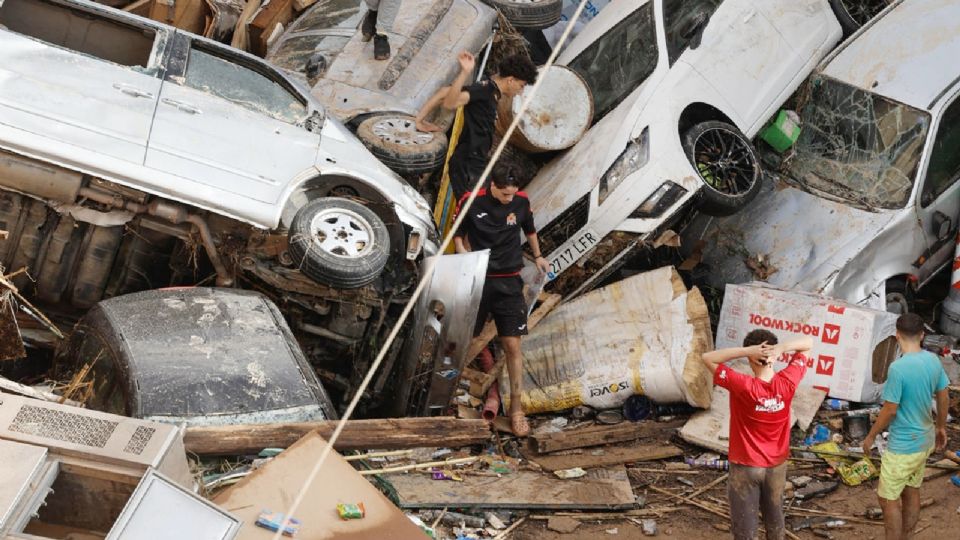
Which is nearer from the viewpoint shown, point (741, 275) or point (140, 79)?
point (140, 79)

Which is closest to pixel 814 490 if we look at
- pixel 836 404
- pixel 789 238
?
pixel 836 404

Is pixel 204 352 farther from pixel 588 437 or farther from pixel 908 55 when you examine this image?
pixel 908 55

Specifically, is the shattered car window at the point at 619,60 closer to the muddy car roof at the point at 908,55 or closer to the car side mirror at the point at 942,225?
the muddy car roof at the point at 908,55

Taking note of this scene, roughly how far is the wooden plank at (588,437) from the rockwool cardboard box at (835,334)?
1.28 metres

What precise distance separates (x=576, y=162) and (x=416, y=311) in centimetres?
249

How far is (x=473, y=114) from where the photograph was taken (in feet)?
30.8

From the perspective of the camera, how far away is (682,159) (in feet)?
31.3

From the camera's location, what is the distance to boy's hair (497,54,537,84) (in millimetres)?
9219

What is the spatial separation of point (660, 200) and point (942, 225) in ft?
8.10

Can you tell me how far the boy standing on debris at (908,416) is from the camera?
685cm

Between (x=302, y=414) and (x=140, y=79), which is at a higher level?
(x=140, y=79)

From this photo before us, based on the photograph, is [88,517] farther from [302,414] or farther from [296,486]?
[302,414]

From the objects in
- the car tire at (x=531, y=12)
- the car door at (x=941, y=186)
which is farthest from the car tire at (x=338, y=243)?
the car door at (x=941, y=186)

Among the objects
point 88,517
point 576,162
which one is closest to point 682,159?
point 576,162
